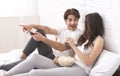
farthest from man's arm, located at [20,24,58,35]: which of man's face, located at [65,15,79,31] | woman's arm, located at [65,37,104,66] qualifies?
woman's arm, located at [65,37,104,66]

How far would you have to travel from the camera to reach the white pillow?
6.60 feet

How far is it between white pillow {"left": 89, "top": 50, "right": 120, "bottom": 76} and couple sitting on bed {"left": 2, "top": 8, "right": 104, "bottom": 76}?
6 cm

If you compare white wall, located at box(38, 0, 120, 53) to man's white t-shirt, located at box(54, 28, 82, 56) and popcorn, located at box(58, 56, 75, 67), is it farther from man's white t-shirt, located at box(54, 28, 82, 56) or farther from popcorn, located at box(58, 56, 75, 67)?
popcorn, located at box(58, 56, 75, 67)

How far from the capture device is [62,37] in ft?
8.57

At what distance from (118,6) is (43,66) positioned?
0.81 meters

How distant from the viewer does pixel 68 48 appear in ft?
8.29

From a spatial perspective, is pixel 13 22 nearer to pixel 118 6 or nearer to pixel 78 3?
pixel 78 3

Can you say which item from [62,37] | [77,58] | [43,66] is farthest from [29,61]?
[62,37]

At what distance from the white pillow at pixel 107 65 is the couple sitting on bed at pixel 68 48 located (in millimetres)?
59

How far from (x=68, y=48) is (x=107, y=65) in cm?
59

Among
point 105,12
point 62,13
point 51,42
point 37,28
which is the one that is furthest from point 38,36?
point 62,13

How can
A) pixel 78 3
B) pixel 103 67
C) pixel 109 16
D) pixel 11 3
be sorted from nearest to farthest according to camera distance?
1. pixel 103 67
2. pixel 109 16
3. pixel 78 3
4. pixel 11 3

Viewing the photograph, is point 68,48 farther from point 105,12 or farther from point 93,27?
point 105,12

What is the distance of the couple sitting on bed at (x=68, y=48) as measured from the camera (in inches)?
81.4
